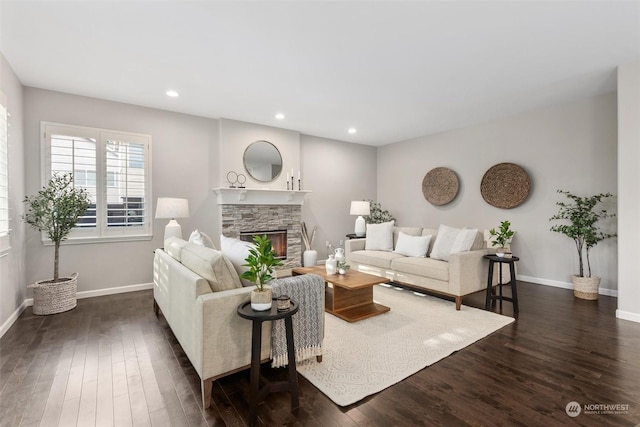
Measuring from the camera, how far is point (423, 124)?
5.61 metres

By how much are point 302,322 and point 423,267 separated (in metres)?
2.25

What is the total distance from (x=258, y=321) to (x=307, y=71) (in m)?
2.80

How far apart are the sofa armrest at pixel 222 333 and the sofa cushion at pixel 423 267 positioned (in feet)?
8.51

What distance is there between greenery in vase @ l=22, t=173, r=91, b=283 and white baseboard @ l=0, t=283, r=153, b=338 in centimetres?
47

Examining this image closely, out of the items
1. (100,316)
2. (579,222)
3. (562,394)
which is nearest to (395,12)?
(562,394)

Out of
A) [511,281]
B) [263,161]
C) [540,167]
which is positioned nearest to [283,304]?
[511,281]

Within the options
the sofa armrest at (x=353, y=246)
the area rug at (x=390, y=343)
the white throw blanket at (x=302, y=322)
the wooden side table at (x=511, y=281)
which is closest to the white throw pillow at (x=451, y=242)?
the wooden side table at (x=511, y=281)

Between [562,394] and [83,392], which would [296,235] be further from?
[562,394]

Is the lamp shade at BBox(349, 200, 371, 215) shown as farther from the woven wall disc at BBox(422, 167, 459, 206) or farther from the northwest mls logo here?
the northwest mls logo

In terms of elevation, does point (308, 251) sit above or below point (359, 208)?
below

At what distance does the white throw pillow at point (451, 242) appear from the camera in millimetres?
3889

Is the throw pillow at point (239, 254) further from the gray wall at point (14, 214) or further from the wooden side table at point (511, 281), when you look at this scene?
the wooden side table at point (511, 281)

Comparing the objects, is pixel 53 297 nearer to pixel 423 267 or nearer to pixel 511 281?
pixel 423 267

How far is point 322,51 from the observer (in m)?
2.99
